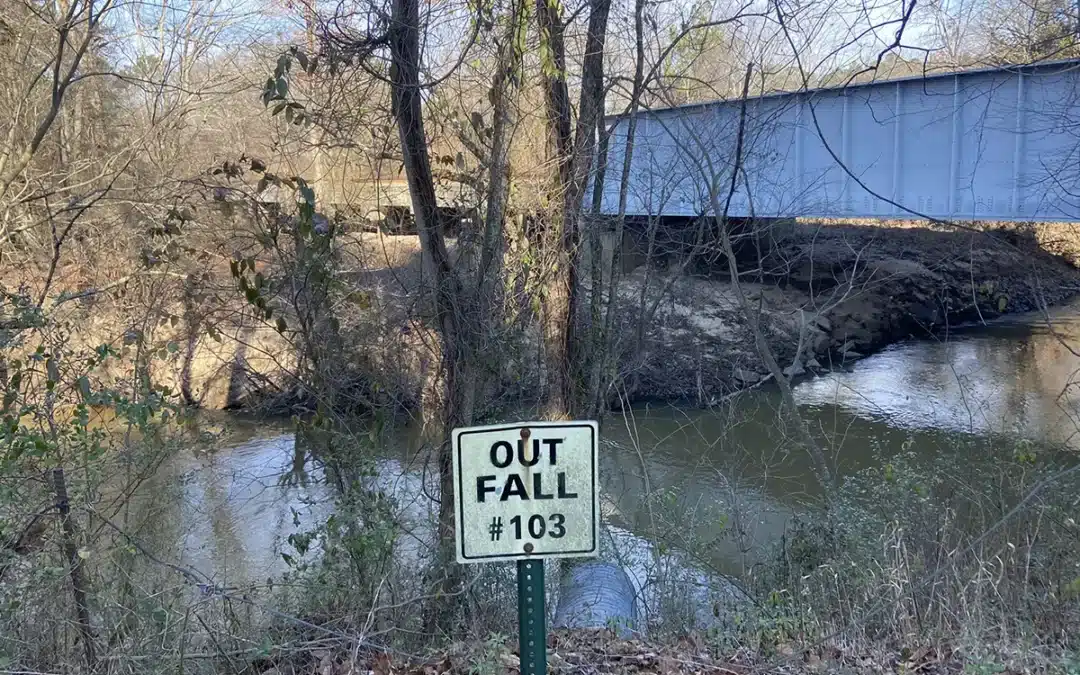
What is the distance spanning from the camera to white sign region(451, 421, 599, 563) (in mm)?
2648

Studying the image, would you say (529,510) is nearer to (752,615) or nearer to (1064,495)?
(752,615)

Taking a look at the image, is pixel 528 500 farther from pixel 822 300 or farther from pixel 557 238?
pixel 822 300

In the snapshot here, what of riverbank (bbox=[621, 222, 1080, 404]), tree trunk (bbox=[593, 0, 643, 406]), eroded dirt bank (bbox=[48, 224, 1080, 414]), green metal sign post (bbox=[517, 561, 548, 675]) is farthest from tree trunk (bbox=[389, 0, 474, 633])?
green metal sign post (bbox=[517, 561, 548, 675])

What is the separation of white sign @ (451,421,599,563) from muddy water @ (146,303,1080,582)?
5.28 meters

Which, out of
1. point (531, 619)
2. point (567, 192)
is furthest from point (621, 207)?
point (531, 619)

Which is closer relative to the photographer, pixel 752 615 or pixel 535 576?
pixel 535 576

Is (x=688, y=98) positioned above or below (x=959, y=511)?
above

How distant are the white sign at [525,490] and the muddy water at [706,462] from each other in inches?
208

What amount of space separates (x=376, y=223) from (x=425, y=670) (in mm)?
5507

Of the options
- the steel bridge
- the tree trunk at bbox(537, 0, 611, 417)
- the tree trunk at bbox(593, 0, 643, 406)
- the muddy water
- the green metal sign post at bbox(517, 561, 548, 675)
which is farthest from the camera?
the steel bridge

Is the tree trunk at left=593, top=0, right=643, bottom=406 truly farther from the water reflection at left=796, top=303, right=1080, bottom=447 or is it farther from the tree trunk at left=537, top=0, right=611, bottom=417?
the water reflection at left=796, top=303, right=1080, bottom=447

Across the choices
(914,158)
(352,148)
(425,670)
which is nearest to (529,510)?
(425,670)

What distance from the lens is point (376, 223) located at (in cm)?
920

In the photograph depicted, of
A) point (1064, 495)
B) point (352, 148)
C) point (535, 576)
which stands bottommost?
point (1064, 495)
